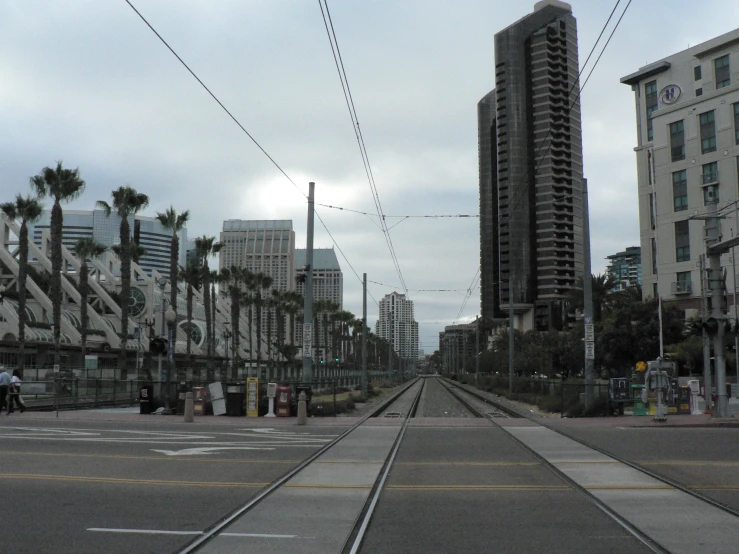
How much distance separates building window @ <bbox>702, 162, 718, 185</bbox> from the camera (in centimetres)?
5947

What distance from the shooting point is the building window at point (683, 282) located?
2400 inches

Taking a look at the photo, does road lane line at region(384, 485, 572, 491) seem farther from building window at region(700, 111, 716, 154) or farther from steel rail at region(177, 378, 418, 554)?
building window at region(700, 111, 716, 154)

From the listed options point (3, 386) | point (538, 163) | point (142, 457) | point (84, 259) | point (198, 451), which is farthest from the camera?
point (538, 163)

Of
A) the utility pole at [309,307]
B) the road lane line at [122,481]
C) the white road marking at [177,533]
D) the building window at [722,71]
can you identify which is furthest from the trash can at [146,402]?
the building window at [722,71]

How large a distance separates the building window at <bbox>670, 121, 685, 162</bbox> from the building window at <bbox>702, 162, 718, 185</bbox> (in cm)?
268

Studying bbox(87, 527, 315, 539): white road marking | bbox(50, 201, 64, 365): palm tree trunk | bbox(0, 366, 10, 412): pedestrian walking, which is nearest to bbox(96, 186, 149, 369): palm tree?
bbox(50, 201, 64, 365): palm tree trunk

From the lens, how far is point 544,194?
5586 inches

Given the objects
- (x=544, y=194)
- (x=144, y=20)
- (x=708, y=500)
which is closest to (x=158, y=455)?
(x=144, y=20)

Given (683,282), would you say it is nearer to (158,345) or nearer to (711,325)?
(711,325)

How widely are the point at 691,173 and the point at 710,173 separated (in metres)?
1.85

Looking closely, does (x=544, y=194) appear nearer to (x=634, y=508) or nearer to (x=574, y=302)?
(x=574, y=302)

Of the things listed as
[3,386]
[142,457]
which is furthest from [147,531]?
[3,386]

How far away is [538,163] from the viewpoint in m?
135

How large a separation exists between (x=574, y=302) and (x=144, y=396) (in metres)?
67.1
